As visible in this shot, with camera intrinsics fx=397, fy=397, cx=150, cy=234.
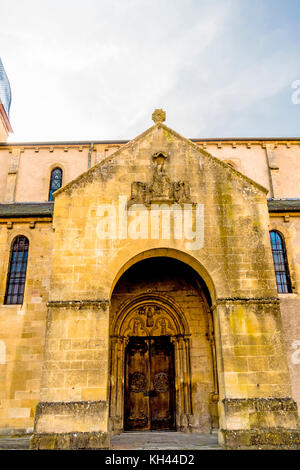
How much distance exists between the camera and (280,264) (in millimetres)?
14289

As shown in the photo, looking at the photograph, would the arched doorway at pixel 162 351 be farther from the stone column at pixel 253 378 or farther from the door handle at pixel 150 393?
the stone column at pixel 253 378

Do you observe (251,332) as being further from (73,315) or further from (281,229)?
(281,229)

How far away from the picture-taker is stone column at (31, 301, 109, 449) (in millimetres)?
8805

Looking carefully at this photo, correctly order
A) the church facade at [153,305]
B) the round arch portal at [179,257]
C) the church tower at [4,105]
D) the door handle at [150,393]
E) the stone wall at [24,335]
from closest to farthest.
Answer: the church facade at [153,305] → the round arch portal at [179,257] → the stone wall at [24,335] → the door handle at [150,393] → the church tower at [4,105]

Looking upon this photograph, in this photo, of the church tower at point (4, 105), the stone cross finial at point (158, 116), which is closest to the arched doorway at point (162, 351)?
the stone cross finial at point (158, 116)

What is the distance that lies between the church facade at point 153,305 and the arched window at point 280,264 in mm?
37

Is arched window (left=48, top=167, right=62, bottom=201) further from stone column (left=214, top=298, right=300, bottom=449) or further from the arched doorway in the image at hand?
stone column (left=214, top=298, right=300, bottom=449)

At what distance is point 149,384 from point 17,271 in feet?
19.9

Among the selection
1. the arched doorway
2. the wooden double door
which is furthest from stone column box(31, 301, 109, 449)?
the wooden double door

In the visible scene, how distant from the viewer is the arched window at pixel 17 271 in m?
13.9

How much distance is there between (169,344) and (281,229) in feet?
19.1

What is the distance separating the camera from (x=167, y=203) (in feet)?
36.3
